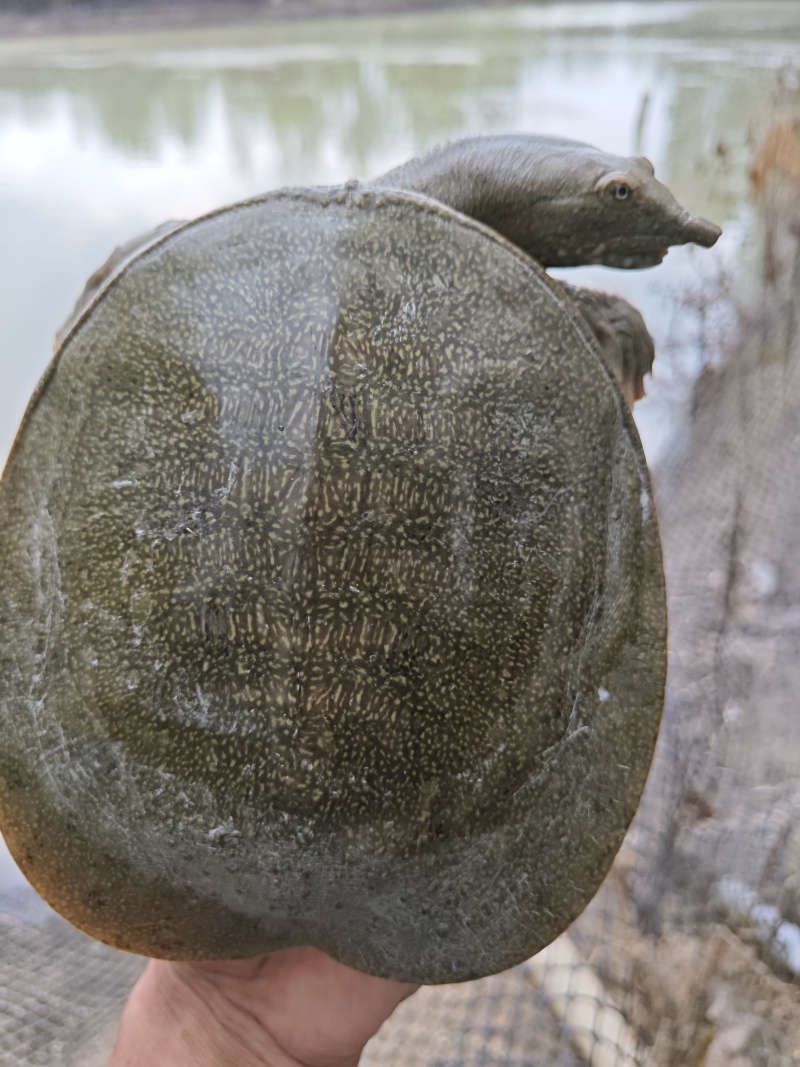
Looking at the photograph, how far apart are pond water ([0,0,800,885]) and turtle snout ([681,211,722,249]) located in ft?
6.51

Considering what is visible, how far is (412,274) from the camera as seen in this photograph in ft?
2.59

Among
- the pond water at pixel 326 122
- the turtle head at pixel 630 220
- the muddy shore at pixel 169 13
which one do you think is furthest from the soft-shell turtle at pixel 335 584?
the muddy shore at pixel 169 13

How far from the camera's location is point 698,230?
1055 millimetres

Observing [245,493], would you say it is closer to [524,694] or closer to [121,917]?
[524,694]

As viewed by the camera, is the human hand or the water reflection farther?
the water reflection

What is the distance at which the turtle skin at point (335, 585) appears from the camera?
771mm

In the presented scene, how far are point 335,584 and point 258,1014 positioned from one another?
2.62 ft

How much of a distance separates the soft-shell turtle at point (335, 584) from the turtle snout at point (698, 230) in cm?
37

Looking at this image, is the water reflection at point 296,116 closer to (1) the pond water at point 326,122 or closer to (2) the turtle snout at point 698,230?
(1) the pond water at point 326,122

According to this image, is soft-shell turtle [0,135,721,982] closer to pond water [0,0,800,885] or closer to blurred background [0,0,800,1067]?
blurred background [0,0,800,1067]

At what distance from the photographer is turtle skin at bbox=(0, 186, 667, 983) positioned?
77 cm

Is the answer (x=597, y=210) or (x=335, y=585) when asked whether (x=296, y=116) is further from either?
(x=335, y=585)

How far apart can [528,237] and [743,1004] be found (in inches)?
63.4

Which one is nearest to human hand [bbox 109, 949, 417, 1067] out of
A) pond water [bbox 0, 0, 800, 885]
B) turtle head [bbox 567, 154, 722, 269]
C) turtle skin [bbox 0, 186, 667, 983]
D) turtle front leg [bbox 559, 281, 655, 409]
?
turtle skin [bbox 0, 186, 667, 983]
